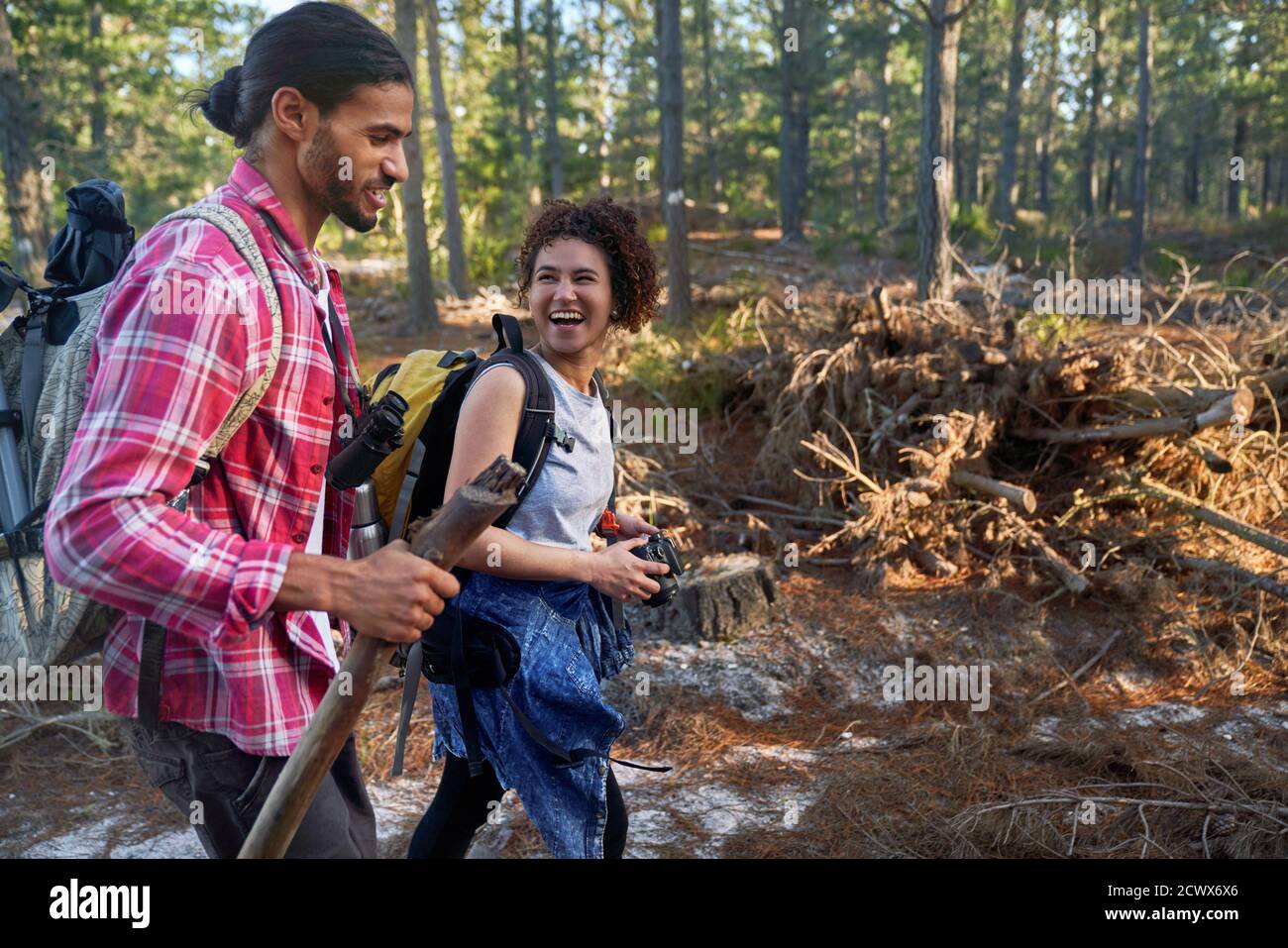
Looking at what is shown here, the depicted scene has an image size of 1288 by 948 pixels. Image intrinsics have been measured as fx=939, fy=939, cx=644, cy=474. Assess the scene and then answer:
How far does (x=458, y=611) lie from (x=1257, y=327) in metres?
6.76

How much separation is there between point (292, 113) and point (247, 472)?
2.05ft

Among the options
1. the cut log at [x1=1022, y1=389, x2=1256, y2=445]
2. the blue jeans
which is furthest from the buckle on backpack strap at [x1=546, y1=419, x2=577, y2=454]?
the cut log at [x1=1022, y1=389, x2=1256, y2=445]

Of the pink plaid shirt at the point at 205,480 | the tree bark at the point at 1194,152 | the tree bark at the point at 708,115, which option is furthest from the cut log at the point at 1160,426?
the tree bark at the point at 1194,152

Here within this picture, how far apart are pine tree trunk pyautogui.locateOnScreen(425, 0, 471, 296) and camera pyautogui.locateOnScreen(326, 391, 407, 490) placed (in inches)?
579

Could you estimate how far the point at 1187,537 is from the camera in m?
5.74

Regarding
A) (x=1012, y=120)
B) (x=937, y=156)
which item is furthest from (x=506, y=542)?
(x=1012, y=120)

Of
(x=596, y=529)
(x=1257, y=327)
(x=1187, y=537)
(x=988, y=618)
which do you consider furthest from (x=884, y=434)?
(x=596, y=529)

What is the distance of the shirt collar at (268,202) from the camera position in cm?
162

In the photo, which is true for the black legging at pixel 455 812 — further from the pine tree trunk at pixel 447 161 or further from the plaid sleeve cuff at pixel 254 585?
the pine tree trunk at pixel 447 161

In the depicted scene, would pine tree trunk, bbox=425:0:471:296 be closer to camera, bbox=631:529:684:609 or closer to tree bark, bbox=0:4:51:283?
tree bark, bbox=0:4:51:283

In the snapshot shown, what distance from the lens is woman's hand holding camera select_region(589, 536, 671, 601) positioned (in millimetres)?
2164

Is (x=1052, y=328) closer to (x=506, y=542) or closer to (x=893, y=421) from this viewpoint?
(x=893, y=421)

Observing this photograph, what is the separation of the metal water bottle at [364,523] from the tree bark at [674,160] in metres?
9.93
